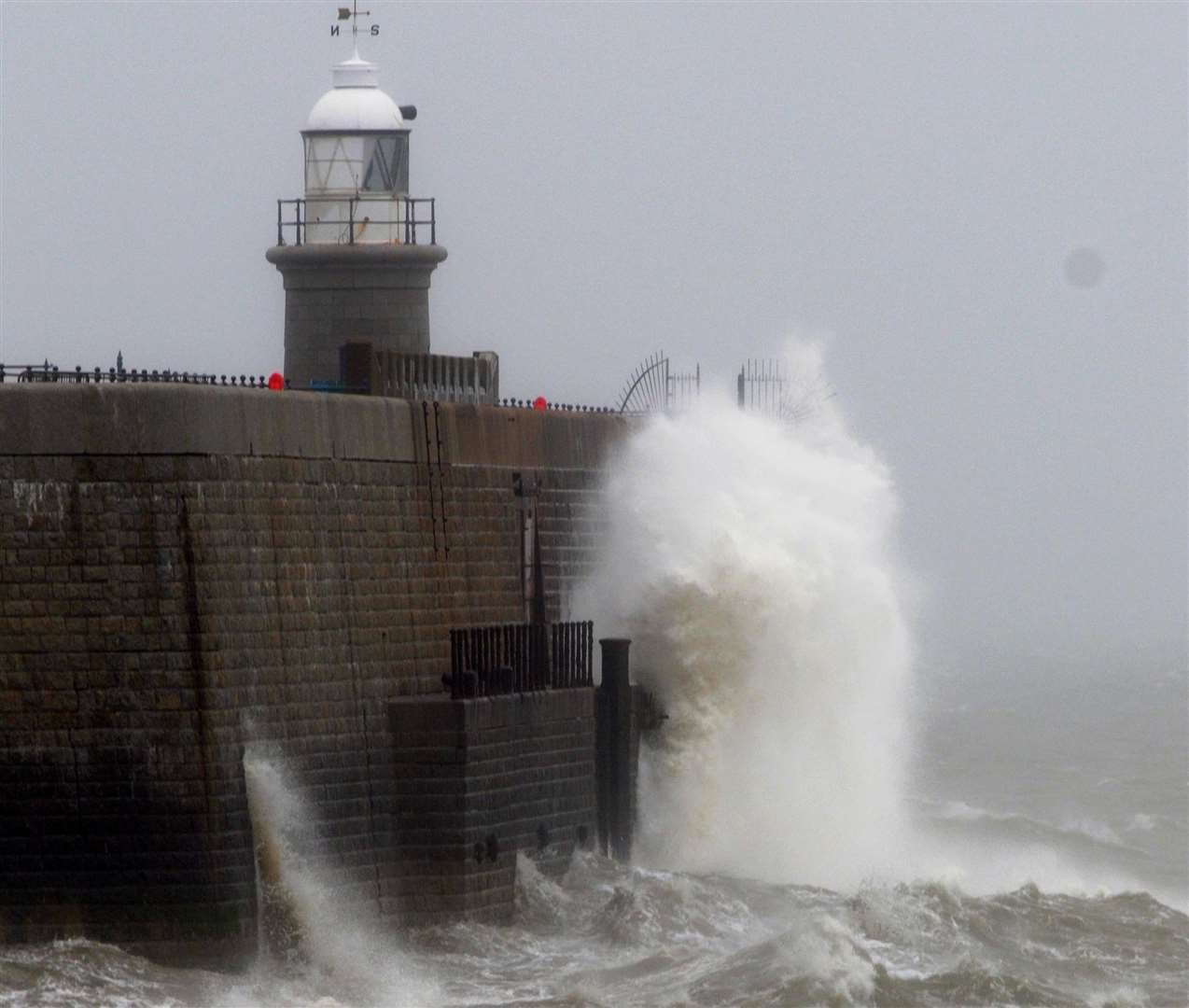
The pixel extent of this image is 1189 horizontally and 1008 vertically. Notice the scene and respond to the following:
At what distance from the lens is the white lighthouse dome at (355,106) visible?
29438 millimetres

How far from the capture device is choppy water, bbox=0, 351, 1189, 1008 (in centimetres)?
2147

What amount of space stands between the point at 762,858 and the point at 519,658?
472cm

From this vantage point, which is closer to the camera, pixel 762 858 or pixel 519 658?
pixel 519 658

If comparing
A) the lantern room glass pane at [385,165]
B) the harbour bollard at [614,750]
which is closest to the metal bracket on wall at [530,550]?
the harbour bollard at [614,750]

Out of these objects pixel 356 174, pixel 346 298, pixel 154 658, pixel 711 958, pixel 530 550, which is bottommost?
pixel 711 958

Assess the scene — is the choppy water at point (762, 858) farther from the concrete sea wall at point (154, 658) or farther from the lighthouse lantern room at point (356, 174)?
the lighthouse lantern room at point (356, 174)

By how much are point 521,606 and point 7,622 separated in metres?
6.37

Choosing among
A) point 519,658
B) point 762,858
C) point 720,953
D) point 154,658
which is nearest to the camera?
point 154,658

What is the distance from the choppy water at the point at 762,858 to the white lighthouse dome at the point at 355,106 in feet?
12.8

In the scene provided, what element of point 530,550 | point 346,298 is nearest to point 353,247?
point 346,298

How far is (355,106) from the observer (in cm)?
2952

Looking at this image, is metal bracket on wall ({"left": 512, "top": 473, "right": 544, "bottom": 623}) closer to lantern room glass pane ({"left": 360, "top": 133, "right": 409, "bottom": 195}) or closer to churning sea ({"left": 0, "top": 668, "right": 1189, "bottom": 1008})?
churning sea ({"left": 0, "top": 668, "right": 1189, "bottom": 1008})

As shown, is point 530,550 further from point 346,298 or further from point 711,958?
point 711,958

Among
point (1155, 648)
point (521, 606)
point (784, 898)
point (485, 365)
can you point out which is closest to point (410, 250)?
point (485, 365)
